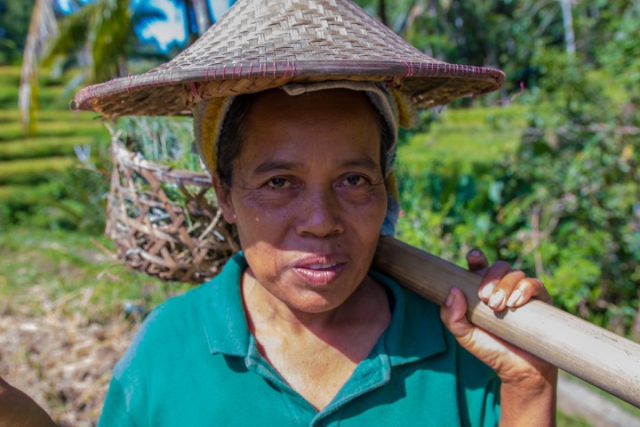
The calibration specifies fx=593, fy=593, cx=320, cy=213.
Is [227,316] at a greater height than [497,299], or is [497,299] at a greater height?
[497,299]

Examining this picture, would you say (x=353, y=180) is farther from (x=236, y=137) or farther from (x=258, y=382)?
(x=258, y=382)

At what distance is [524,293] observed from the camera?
120 centimetres

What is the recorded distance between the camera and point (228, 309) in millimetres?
→ 1434

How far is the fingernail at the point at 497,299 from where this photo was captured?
121 cm

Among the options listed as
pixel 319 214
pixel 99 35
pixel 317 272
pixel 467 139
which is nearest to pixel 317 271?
pixel 317 272

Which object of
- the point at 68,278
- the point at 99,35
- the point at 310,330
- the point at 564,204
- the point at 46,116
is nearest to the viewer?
the point at 310,330

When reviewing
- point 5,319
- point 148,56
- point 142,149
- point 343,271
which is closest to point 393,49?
point 343,271

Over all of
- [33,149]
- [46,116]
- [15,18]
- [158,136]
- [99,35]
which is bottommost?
[33,149]

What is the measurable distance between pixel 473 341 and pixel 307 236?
1.44ft

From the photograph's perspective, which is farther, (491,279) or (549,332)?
(491,279)

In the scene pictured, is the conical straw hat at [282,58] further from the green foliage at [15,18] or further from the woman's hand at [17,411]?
the green foliage at [15,18]

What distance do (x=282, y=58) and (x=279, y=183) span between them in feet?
1.09

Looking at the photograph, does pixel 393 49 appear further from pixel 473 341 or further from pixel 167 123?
pixel 167 123

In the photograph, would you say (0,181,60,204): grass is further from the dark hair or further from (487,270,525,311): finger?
(487,270,525,311): finger
